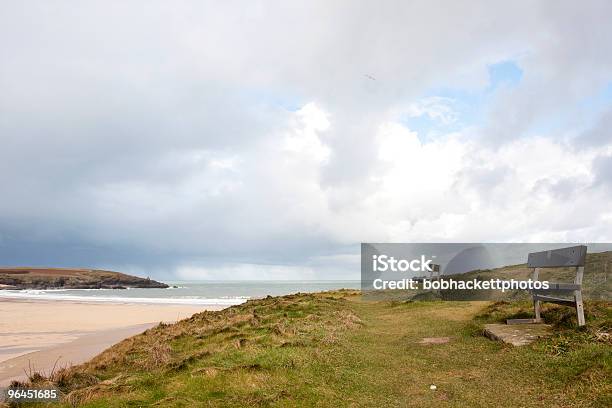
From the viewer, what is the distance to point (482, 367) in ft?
30.7

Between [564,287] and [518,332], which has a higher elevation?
[564,287]

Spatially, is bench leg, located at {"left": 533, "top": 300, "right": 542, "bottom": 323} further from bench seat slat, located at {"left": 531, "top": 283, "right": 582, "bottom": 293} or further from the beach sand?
the beach sand

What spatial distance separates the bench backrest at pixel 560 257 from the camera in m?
10.8

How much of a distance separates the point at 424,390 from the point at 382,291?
2612 centimetres

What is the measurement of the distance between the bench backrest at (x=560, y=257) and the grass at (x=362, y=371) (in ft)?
4.81

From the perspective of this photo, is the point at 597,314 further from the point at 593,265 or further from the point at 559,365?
the point at 593,265

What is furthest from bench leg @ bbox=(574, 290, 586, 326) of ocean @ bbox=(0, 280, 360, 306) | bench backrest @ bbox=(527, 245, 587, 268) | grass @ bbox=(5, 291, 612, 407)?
ocean @ bbox=(0, 280, 360, 306)

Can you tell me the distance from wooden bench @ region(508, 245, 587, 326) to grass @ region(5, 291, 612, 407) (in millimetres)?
565

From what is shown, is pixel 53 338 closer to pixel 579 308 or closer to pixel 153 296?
pixel 579 308

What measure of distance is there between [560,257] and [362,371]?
6523mm

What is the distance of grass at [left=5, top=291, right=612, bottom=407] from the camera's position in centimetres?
730

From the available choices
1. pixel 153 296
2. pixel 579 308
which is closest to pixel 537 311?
pixel 579 308

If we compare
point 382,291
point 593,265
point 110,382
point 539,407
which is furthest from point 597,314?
point 382,291

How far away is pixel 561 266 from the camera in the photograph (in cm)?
1168
